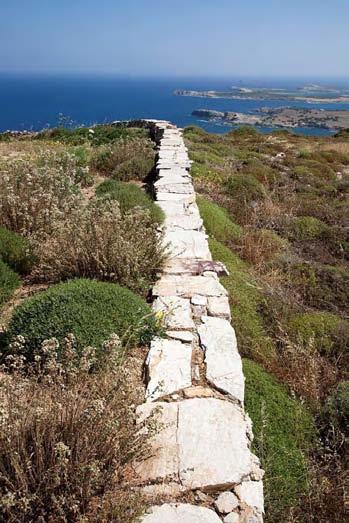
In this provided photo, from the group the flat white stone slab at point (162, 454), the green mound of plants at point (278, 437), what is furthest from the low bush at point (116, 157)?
the flat white stone slab at point (162, 454)

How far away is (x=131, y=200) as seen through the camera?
6.76m

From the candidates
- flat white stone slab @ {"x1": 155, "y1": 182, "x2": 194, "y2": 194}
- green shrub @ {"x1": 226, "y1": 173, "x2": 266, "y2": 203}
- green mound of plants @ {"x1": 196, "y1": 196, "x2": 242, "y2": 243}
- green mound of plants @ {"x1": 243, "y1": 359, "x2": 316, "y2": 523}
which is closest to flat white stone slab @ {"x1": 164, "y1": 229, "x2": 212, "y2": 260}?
green mound of plants @ {"x1": 196, "y1": 196, "x2": 242, "y2": 243}

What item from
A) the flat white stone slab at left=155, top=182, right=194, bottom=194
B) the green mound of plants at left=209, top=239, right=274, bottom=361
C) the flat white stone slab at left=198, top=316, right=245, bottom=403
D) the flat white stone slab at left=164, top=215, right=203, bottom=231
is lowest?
the green mound of plants at left=209, top=239, right=274, bottom=361

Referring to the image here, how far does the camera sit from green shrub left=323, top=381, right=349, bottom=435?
3592 millimetres

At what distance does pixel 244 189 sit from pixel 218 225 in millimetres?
2746

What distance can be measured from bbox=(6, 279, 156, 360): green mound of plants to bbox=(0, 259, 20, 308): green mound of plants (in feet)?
2.90

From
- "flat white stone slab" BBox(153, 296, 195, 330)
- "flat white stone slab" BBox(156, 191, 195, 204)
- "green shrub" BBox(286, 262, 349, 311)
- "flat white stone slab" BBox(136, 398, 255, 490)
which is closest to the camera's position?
"flat white stone slab" BBox(136, 398, 255, 490)

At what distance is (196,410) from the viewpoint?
3.01 metres

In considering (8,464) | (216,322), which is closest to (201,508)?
(8,464)

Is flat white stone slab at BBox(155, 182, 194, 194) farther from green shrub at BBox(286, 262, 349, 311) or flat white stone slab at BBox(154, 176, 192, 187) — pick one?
green shrub at BBox(286, 262, 349, 311)

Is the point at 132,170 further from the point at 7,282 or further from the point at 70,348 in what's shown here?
the point at 70,348

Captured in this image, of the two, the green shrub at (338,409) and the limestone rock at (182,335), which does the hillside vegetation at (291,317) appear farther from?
the limestone rock at (182,335)

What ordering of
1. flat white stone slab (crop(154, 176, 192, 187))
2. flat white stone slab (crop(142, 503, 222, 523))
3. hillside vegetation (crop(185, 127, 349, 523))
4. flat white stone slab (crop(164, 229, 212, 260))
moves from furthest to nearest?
flat white stone slab (crop(154, 176, 192, 187)) < flat white stone slab (crop(164, 229, 212, 260)) < hillside vegetation (crop(185, 127, 349, 523)) < flat white stone slab (crop(142, 503, 222, 523))

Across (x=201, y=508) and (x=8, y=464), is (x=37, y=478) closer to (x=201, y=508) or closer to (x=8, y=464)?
(x=8, y=464)
